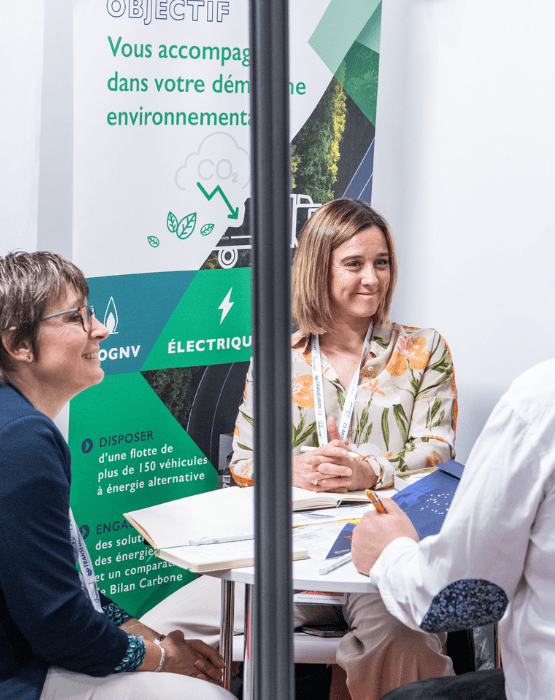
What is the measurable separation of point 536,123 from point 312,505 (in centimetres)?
144

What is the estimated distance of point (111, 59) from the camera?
1.75 m

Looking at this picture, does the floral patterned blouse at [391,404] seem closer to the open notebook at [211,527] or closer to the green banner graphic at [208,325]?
the green banner graphic at [208,325]

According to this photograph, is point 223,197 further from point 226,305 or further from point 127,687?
point 127,687

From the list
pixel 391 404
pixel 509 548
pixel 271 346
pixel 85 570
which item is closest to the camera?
pixel 271 346

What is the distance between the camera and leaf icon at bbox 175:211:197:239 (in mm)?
1921

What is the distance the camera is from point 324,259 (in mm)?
2123

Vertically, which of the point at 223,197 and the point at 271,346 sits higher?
the point at 223,197

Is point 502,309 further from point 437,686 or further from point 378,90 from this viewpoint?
point 437,686

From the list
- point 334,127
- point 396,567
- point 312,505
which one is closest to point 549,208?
point 334,127

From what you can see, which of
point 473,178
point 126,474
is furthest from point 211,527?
point 473,178

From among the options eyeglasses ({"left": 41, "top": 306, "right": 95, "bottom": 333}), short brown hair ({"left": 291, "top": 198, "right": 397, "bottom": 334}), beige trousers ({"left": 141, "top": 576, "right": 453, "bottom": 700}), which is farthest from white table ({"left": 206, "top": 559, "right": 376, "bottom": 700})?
short brown hair ({"left": 291, "top": 198, "right": 397, "bottom": 334})

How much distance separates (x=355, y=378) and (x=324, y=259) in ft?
1.18

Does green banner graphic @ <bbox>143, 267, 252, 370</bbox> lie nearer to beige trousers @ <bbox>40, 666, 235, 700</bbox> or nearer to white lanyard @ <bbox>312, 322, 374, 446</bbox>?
white lanyard @ <bbox>312, 322, 374, 446</bbox>

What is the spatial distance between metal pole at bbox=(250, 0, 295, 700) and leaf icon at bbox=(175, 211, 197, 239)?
156 cm
